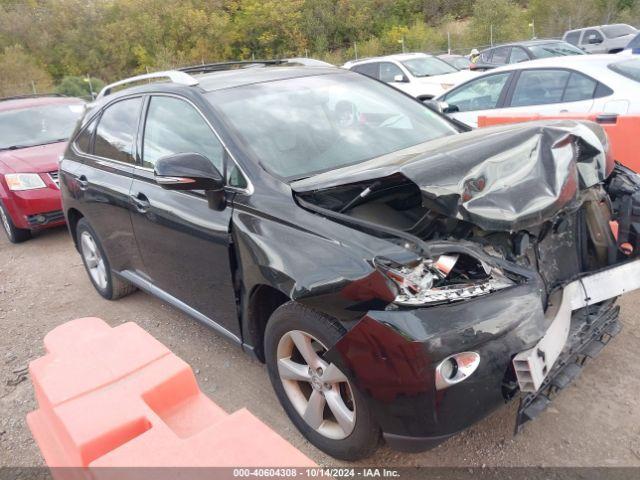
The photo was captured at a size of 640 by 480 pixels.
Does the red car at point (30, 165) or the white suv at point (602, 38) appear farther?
the white suv at point (602, 38)

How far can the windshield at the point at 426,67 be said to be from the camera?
1330 cm

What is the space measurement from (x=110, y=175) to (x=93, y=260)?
1.10 meters

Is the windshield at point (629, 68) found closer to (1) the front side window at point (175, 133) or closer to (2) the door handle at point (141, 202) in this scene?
(1) the front side window at point (175, 133)

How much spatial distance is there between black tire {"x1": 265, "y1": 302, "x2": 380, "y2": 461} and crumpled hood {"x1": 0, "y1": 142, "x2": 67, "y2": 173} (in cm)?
497

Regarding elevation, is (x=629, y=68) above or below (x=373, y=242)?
below

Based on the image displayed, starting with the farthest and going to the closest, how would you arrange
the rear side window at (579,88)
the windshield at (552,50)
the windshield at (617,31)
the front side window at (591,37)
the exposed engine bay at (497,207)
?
1. the windshield at (617,31)
2. the front side window at (591,37)
3. the windshield at (552,50)
4. the rear side window at (579,88)
5. the exposed engine bay at (497,207)

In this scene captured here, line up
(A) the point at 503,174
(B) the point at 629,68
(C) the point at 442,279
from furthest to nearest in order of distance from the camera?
(B) the point at 629,68 → (A) the point at 503,174 → (C) the point at 442,279

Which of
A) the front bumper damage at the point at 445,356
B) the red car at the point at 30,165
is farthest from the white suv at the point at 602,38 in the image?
the front bumper damage at the point at 445,356

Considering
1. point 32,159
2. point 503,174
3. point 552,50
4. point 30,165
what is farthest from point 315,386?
point 552,50

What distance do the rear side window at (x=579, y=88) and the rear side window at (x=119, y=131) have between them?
196 inches

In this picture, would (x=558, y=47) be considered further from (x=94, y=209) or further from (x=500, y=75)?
(x=94, y=209)

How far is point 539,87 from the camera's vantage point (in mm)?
6746

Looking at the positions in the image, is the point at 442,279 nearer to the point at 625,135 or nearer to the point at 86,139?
the point at 86,139

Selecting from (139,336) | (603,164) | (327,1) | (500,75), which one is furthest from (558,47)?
(327,1)
